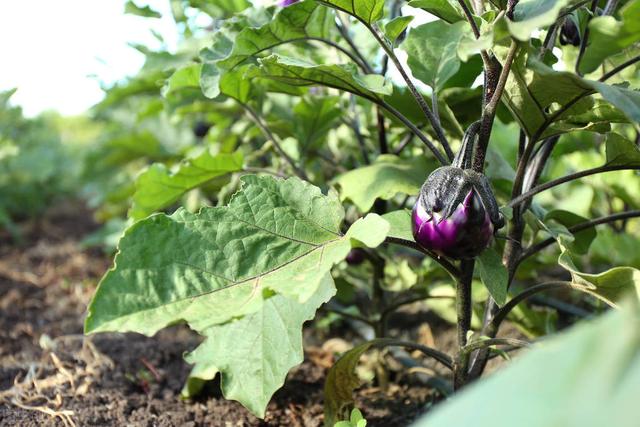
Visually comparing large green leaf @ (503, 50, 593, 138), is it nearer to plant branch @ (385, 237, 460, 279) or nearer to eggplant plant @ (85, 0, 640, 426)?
eggplant plant @ (85, 0, 640, 426)

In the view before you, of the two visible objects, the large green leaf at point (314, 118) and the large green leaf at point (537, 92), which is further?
the large green leaf at point (314, 118)

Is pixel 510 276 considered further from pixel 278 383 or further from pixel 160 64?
pixel 160 64

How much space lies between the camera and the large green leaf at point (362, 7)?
0.86m

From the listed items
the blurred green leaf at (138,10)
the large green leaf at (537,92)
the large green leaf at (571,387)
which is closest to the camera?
the large green leaf at (571,387)

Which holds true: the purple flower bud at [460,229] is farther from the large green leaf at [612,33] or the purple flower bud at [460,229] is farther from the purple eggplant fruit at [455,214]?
the large green leaf at [612,33]

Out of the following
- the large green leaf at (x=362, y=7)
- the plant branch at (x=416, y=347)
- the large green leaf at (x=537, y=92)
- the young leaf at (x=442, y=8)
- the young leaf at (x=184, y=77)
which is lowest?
the plant branch at (x=416, y=347)

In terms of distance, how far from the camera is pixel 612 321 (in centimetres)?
38

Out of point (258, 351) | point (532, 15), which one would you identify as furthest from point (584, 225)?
point (258, 351)

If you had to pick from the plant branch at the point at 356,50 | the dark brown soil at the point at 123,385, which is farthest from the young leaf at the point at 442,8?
the dark brown soil at the point at 123,385

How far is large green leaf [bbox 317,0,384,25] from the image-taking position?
0.86 metres

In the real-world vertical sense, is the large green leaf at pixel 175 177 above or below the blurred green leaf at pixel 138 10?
below

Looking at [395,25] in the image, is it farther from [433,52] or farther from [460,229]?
[460,229]

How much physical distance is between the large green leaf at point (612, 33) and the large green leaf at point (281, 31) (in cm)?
39

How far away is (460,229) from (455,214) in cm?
2
